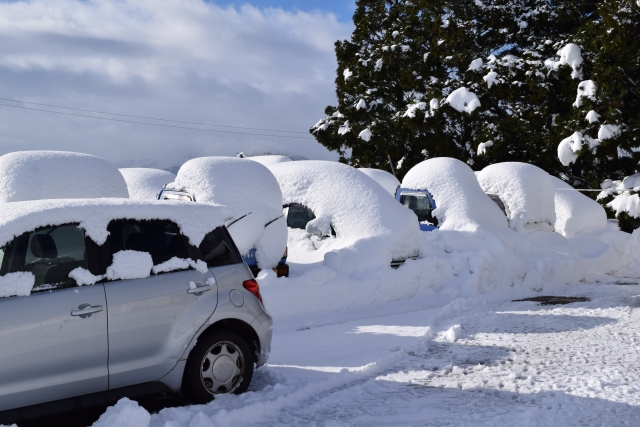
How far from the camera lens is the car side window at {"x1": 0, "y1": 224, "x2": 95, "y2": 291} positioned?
14.6 feet

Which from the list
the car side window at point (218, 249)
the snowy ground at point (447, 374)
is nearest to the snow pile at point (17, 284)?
the snowy ground at point (447, 374)

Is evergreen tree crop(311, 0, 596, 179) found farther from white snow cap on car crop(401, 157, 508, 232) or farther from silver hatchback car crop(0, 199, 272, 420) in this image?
silver hatchback car crop(0, 199, 272, 420)

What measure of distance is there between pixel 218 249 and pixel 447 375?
8.92 feet

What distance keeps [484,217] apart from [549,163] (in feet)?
49.0

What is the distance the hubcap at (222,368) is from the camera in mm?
5207

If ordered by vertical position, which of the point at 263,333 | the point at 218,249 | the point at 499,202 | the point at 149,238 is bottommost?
the point at 263,333

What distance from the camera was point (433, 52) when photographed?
3133 cm

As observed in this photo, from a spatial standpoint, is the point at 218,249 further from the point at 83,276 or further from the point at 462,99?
the point at 462,99

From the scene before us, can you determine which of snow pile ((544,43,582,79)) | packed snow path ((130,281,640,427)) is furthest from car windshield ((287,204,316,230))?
snow pile ((544,43,582,79))

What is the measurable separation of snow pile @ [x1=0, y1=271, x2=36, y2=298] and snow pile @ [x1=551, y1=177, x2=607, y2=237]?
18.8 m

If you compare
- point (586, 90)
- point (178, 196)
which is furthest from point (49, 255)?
point (586, 90)

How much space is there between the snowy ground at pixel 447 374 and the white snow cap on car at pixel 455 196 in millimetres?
4499

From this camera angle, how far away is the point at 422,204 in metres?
15.4

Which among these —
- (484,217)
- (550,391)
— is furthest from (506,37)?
(550,391)
